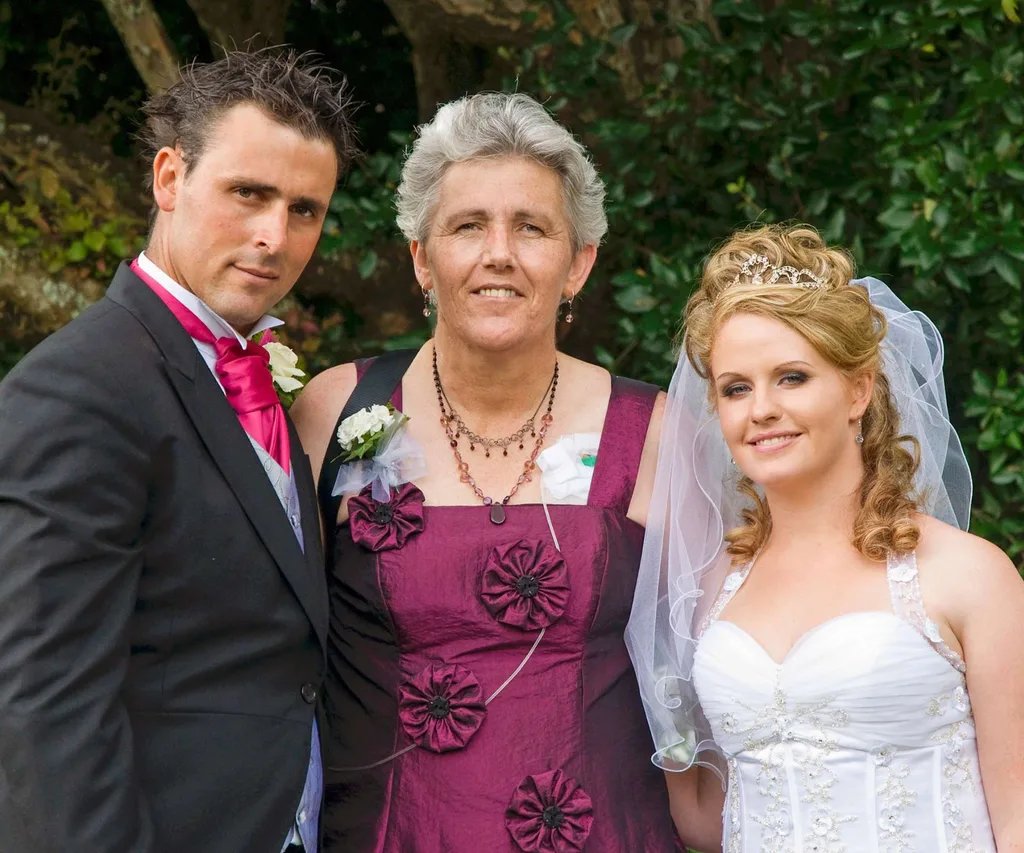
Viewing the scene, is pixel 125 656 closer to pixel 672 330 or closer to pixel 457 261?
pixel 457 261

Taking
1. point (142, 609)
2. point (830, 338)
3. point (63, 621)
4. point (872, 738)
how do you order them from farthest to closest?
1. point (830, 338)
2. point (872, 738)
3. point (142, 609)
4. point (63, 621)

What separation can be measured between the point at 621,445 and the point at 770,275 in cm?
55

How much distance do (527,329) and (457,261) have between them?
0.73ft

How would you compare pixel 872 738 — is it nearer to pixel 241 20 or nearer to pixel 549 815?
pixel 549 815

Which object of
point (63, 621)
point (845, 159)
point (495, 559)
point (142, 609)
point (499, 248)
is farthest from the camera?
point (845, 159)

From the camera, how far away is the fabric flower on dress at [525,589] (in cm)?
282

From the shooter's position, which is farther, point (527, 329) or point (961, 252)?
point (961, 252)

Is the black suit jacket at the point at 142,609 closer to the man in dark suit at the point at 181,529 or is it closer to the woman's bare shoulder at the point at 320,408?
the man in dark suit at the point at 181,529

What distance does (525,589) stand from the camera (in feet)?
9.24

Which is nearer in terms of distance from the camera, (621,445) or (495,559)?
(495,559)

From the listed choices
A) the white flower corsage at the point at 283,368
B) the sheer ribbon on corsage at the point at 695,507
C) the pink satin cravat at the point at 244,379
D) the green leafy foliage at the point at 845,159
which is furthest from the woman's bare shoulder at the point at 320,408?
the green leafy foliage at the point at 845,159

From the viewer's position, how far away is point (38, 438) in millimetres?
2039

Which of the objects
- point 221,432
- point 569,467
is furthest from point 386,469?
point 221,432

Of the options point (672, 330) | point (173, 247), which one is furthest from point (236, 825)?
point (672, 330)
